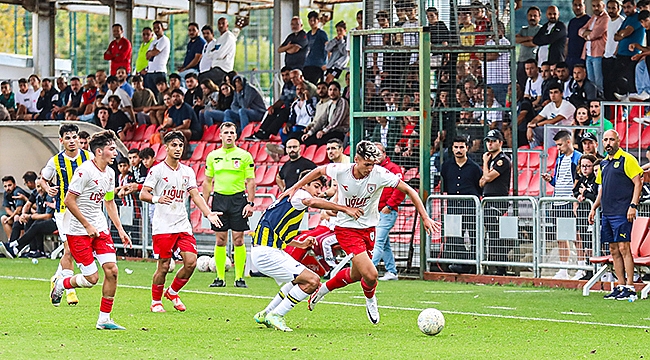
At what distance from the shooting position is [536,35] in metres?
20.6

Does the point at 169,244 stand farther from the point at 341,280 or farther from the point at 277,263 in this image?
the point at 341,280

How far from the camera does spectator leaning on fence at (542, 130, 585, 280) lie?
1570 centimetres

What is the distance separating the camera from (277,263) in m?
10.9

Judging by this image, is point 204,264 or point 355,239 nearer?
point 355,239

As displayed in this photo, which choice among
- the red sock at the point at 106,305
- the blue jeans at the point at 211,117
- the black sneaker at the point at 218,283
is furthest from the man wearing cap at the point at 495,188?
the blue jeans at the point at 211,117

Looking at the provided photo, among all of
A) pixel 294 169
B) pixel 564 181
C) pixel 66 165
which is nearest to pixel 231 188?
pixel 294 169

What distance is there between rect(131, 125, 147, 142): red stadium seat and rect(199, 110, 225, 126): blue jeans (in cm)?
191

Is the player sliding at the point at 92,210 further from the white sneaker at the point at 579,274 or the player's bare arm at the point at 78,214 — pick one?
the white sneaker at the point at 579,274

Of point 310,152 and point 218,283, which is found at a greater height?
point 310,152

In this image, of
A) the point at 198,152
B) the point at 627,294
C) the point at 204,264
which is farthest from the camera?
the point at 198,152

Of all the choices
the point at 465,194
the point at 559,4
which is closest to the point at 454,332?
the point at 465,194

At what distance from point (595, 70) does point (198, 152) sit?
28.9 feet

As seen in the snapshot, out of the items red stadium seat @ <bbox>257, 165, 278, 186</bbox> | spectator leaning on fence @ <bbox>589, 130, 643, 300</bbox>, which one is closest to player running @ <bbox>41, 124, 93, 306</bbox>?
spectator leaning on fence @ <bbox>589, 130, 643, 300</bbox>

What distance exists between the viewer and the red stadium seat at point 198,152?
2426cm
